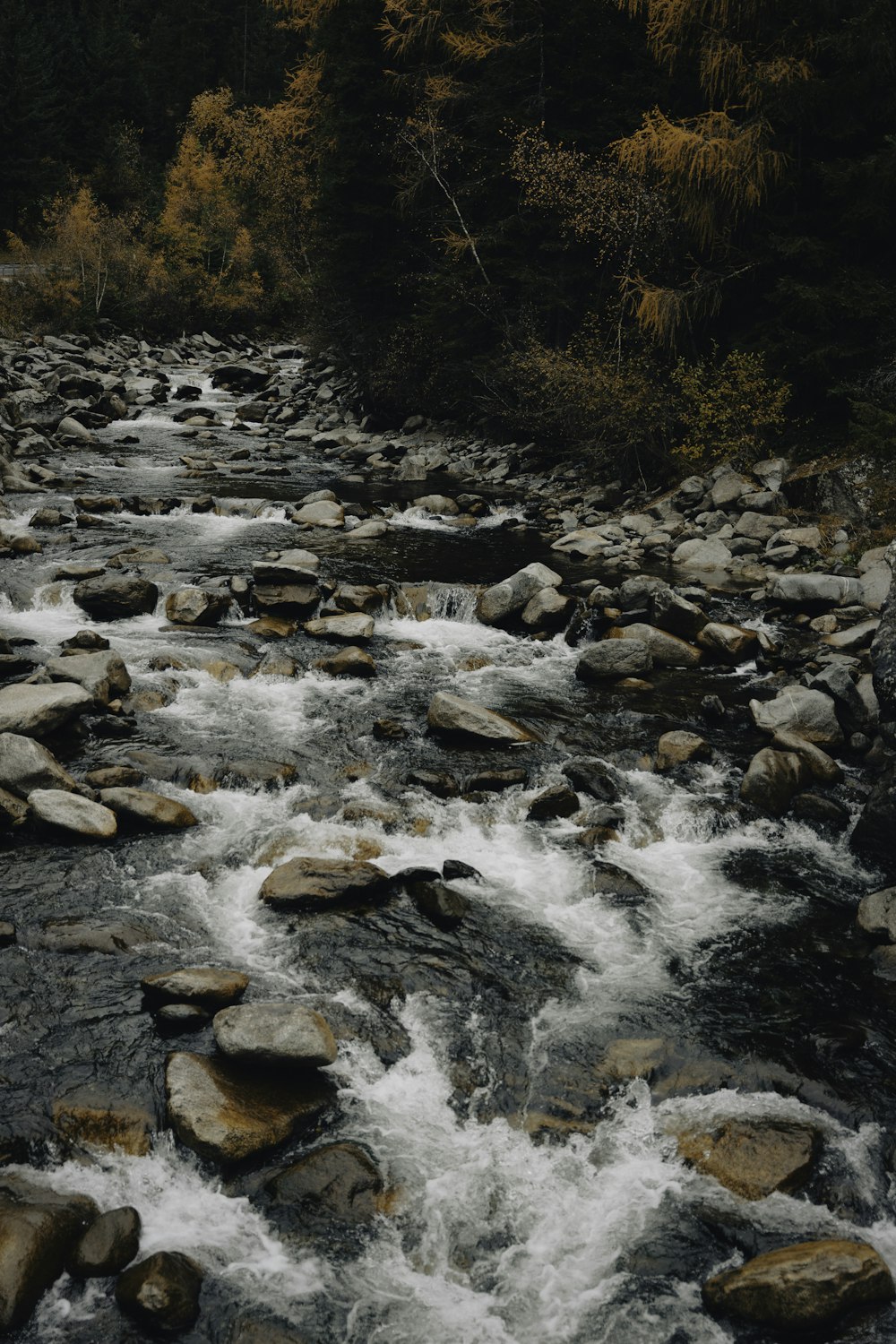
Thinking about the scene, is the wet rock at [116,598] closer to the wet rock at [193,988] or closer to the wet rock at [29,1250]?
the wet rock at [193,988]

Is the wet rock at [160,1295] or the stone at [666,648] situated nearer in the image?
the wet rock at [160,1295]

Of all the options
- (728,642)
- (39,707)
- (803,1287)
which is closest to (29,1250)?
(803,1287)

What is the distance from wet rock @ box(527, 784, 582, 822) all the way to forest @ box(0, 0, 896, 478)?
27.7 ft

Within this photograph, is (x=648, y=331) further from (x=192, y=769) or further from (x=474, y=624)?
(x=192, y=769)

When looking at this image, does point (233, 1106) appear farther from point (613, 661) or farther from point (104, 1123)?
point (613, 661)

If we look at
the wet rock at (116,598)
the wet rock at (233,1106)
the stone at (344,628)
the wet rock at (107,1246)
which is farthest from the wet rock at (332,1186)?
the wet rock at (116,598)

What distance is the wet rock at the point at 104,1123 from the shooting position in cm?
459

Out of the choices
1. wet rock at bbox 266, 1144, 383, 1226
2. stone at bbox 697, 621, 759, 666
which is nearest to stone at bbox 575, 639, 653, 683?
→ stone at bbox 697, 621, 759, 666

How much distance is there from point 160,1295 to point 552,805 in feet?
15.6

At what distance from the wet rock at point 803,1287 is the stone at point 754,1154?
490mm

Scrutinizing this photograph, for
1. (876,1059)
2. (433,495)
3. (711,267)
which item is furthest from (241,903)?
(711,267)

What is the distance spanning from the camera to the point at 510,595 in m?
12.3

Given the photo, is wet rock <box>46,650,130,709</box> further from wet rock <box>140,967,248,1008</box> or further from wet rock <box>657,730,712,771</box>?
wet rock <box>657,730,712,771</box>

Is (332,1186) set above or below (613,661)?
above
